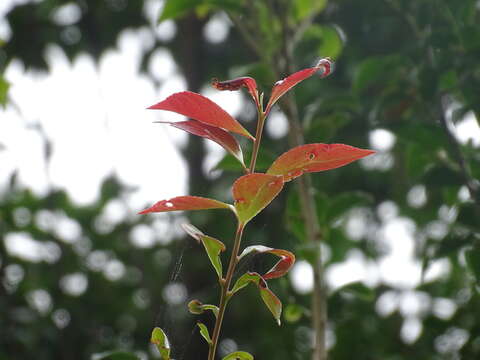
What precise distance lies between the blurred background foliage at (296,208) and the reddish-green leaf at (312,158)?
0.15 m

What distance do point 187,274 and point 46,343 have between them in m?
0.43

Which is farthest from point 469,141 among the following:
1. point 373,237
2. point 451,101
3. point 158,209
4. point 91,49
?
point 91,49

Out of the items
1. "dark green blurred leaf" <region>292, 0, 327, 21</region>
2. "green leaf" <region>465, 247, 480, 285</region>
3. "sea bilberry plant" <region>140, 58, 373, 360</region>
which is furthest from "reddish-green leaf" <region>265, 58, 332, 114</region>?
"dark green blurred leaf" <region>292, 0, 327, 21</region>

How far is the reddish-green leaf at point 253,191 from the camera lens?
0.36 metres

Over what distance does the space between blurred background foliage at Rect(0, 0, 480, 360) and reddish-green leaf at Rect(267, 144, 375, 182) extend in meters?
0.15

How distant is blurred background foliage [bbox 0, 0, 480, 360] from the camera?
0.81m

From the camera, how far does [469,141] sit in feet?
2.92

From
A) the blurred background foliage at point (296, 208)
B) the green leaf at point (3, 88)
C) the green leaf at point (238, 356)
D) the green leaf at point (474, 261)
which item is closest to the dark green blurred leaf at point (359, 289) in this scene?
the blurred background foliage at point (296, 208)

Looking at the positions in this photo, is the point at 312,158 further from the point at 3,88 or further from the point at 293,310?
the point at 3,88

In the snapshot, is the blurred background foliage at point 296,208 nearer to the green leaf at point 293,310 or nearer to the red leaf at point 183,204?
the green leaf at point 293,310

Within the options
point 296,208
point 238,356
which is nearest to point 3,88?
point 296,208

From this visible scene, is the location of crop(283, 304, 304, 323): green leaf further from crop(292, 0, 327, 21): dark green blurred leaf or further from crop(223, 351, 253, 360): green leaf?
crop(292, 0, 327, 21): dark green blurred leaf

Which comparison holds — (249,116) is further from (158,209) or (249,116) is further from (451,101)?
(158,209)

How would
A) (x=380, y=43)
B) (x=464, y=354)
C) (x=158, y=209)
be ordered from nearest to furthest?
(x=158, y=209), (x=464, y=354), (x=380, y=43)
